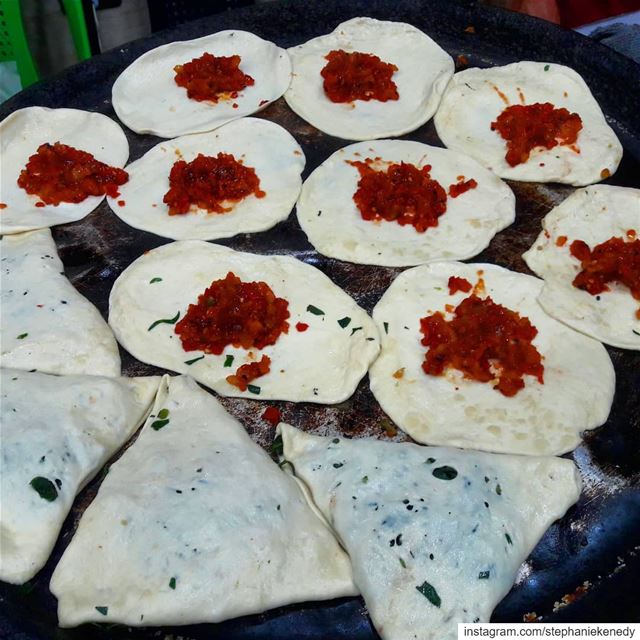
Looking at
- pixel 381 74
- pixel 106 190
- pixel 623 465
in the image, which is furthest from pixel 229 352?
pixel 381 74

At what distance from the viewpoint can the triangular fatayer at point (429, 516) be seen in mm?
2117

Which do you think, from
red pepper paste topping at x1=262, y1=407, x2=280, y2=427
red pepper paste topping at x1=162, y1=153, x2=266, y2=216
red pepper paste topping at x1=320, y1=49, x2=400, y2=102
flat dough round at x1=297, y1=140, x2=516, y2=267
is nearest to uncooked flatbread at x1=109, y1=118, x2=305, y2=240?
red pepper paste topping at x1=162, y1=153, x2=266, y2=216

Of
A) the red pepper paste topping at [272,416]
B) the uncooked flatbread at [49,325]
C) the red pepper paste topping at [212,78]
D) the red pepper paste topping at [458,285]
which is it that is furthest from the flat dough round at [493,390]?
the red pepper paste topping at [212,78]

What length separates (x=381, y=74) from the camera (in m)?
4.01

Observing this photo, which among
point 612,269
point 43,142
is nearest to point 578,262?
point 612,269

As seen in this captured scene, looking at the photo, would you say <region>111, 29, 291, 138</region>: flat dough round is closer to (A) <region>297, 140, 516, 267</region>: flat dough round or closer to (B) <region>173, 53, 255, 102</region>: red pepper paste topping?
(B) <region>173, 53, 255, 102</region>: red pepper paste topping

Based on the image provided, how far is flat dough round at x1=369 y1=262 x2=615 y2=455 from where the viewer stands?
258 cm

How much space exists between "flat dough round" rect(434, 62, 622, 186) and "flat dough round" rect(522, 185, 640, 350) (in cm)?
19

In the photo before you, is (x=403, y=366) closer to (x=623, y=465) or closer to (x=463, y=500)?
(x=463, y=500)

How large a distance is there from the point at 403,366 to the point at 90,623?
1472 millimetres

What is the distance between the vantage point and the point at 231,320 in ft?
9.32

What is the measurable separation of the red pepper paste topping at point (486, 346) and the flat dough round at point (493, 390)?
0.04 meters

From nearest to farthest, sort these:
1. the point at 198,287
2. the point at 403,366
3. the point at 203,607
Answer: the point at 203,607 → the point at 403,366 → the point at 198,287

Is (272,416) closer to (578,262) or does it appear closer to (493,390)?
(493,390)
